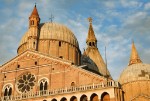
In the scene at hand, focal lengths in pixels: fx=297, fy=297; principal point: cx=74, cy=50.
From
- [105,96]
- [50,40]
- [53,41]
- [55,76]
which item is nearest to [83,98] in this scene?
[105,96]

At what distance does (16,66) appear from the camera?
37312 mm

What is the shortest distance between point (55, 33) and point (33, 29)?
11.3 ft

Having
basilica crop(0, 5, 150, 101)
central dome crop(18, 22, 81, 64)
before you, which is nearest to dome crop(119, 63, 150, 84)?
basilica crop(0, 5, 150, 101)

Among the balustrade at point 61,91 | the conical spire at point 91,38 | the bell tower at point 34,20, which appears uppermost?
the conical spire at point 91,38

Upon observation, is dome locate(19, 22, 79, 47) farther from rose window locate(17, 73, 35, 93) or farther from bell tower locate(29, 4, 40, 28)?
rose window locate(17, 73, 35, 93)

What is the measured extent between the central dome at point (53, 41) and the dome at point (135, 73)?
10.3 metres

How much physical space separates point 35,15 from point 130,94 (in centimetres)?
1948

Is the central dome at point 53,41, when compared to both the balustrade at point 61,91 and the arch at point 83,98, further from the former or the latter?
the arch at point 83,98

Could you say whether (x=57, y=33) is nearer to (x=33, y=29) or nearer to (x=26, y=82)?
(x=33, y=29)

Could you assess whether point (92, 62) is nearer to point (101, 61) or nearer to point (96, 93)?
point (101, 61)

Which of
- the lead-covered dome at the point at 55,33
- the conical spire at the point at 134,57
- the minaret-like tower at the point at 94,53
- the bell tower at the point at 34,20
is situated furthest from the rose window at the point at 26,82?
the conical spire at the point at 134,57

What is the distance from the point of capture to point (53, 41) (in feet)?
137

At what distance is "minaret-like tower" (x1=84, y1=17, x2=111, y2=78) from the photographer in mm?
55950

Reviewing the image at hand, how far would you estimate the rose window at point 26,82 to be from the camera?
35281 millimetres
